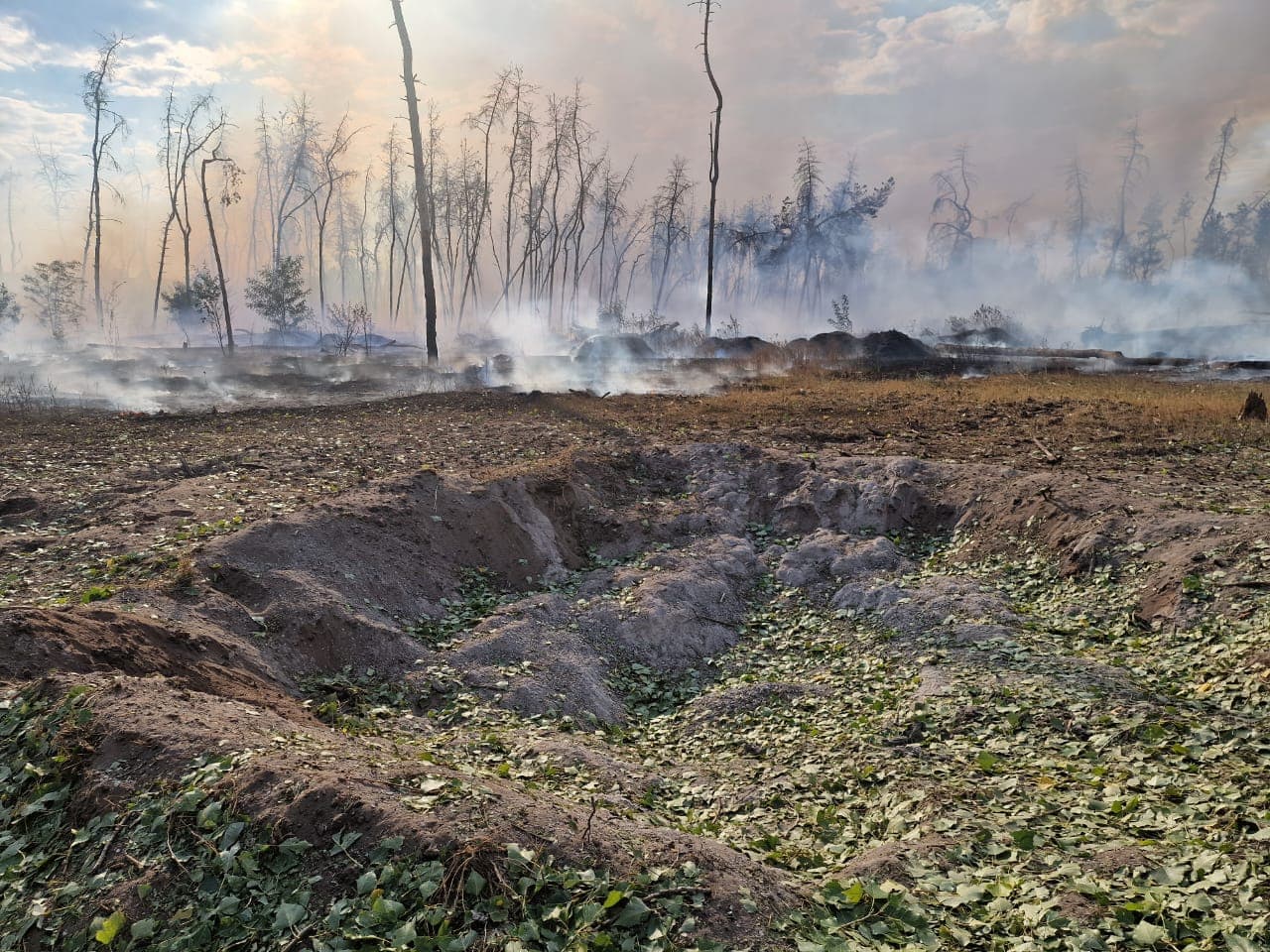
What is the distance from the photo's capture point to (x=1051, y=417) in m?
14.3

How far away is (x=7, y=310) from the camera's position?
3919 centimetres

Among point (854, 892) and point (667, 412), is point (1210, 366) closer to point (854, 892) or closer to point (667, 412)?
point (667, 412)

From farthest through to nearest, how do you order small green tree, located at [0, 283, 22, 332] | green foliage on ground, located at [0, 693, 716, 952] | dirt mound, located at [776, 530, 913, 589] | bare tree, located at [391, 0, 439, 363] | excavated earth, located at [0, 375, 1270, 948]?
small green tree, located at [0, 283, 22, 332], bare tree, located at [391, 0, 439, 363], dirt mound, located at [776, 530, 913, 589], excavated earth, located at [0, 375, 1270, 948], green foliage on ground, located at [0, 693, 716, 952]

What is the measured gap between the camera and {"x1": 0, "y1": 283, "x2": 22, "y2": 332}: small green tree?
38.5 metres

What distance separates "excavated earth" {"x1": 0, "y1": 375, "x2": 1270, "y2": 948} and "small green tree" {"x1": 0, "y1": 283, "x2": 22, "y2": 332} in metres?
40.0

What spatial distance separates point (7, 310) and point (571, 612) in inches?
1803

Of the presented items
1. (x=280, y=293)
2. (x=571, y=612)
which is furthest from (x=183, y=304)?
(x=571, y=612)

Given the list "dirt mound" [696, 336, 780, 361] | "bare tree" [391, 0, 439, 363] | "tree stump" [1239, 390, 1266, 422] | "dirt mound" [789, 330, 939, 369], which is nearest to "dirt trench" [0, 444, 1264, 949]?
"tree stump" [1239, 390, 1266, 422]

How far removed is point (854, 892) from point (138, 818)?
10.4ft

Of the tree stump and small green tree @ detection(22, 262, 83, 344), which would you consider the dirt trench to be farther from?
small green tree @ detection(22, 262, 83, 344)

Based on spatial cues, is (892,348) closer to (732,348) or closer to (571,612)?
(732,348)

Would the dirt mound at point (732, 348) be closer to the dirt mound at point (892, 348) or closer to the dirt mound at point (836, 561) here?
the dirt mound at point (892, 348)

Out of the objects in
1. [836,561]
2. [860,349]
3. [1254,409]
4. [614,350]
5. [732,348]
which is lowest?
[836,561]

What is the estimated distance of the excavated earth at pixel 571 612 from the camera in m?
3.59
